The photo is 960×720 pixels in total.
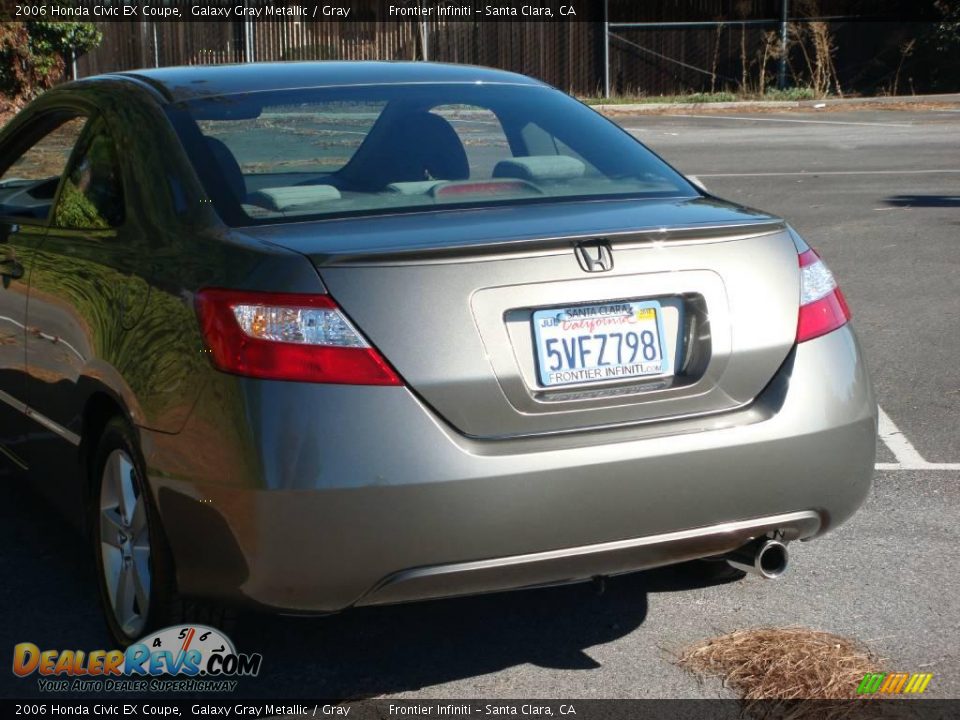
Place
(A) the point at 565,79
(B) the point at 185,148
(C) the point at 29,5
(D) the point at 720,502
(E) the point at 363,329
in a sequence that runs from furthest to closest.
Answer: (A) the point at 565,79 < (C) the point at 29,5 < (B) the point at 185,148 < (D) the point at 720,502 < (E) the point at 363,329

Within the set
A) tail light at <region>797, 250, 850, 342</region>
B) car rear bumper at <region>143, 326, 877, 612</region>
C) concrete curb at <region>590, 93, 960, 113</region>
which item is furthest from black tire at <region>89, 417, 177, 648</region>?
concrete curb at <region>590, 93, 960, 113</region>

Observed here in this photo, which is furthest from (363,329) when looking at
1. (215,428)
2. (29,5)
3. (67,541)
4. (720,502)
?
(29,5)

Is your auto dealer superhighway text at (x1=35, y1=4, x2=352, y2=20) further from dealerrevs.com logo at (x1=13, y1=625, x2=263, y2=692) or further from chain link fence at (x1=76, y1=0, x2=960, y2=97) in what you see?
dealerrevs.com logo at (x1=13, y1=625, x2=263, y2=692)

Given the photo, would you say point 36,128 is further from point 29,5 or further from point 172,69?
point 29,5

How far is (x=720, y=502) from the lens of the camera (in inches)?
141

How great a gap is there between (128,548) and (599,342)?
56.2 inches

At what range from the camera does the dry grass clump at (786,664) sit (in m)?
3.75

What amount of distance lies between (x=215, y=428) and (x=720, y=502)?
121cm

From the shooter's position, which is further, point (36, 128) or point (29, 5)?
point (29, 5)

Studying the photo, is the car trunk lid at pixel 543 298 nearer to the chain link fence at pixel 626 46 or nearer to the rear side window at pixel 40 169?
the rear side window at pixel 40 169

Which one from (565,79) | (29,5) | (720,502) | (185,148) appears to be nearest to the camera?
(720,502)

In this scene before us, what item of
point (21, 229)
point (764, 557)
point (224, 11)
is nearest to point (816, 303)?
point (764, 557)

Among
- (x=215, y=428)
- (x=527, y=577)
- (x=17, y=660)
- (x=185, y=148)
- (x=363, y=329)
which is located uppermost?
(x=185, y=148)

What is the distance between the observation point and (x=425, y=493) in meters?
3.30
